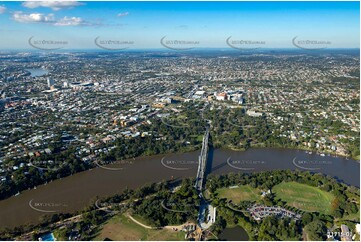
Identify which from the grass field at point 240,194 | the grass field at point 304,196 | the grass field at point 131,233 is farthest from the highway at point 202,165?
the grass field at point 304,196

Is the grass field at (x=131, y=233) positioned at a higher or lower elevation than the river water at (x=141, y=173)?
lower

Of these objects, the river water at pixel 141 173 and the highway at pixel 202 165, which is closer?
the river water at pixel 141 173

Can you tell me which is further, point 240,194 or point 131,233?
point 240,194

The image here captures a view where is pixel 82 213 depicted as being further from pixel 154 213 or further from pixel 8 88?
pixel 8 88

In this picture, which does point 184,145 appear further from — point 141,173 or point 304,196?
point 304,196

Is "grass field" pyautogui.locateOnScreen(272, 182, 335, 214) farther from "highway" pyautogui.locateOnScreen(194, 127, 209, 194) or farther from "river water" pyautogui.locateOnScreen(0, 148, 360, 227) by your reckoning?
"highway" pyautogui.locateOnScreen(194, 127, 209, 194)

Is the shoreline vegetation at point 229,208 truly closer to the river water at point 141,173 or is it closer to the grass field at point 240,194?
the grass field at point 240,194

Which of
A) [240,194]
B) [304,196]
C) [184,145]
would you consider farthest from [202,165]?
[304,196]
